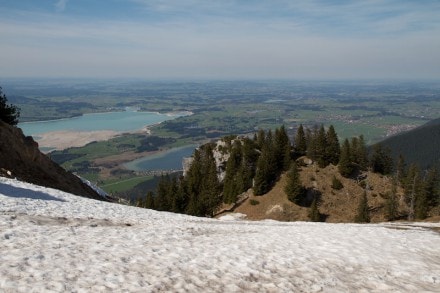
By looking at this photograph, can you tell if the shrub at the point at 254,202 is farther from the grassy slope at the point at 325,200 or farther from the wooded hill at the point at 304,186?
the grassy slope at the point at 325,200

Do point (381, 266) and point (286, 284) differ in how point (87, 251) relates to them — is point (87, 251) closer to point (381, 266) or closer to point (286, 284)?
point (286, 284)

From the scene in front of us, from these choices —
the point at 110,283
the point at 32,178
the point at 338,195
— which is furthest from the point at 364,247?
the point at 338,195

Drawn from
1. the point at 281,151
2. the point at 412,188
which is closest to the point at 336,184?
the point at 412,188

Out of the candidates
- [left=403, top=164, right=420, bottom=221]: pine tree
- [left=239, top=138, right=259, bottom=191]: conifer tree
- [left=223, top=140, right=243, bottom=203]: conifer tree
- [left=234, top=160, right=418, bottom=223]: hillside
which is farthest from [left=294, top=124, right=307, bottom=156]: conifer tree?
[left=403, top=164, right=420, bottom=221]: pine tree

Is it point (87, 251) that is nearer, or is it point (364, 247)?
point (87, 251)

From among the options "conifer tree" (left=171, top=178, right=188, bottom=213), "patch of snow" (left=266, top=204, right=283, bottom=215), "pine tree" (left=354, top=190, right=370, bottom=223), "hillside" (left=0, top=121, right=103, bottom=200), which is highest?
"hillside" (left=0, top=121, right=103, bottom=200)

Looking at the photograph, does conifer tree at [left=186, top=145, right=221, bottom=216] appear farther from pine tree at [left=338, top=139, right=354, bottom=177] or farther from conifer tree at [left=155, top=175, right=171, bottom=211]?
pine tree at [left=338, top=139, right=354, bottom=177]
